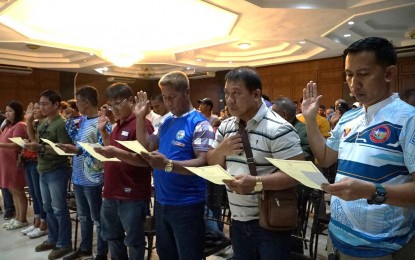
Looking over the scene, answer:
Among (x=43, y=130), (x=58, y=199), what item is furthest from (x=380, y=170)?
(x=43, y=130)

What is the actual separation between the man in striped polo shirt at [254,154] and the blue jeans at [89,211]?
4.80 ft

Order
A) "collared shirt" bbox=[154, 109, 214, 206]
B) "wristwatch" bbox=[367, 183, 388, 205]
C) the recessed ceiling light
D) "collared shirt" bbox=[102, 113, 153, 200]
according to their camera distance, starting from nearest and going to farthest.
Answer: "wristwatch" bbox=[367, 183, 388, 205] → "collared shirt" bbox=[154, 109, 214, 206] → "collared shirt" bbox=[102, 113, 153, 200] → the recessed ceiling light

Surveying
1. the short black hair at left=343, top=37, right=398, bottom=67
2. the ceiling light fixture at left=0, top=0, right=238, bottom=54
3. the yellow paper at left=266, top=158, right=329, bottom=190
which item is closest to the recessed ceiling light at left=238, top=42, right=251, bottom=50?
the ceiling light fixture at left=0, top=0, right=238, bottom=54

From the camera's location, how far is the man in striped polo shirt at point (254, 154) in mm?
1349

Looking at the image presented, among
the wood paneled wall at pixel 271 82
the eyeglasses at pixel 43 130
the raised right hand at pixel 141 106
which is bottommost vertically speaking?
the eyeglasses at pixel 43 130

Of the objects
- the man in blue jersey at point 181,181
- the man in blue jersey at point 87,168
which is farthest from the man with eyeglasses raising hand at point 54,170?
the man in blue jersey at point 181,181

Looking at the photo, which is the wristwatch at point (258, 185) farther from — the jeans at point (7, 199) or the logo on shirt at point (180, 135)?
the jeans at point (7, 199)

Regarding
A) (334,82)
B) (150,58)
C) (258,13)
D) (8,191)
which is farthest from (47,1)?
(334,82)

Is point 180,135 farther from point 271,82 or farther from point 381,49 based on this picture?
point 271,82

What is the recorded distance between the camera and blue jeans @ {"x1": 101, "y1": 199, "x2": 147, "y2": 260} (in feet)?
6.90

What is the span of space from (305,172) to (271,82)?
10281 mm

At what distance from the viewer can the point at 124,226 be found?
2.13 metres

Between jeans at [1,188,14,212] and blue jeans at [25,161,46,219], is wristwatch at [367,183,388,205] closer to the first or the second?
blue jeans at [25,161,46,219]

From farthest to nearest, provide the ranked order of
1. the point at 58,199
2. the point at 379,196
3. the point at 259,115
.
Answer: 1. the point at 58,199
2. the point at 259,115
3. the point at 379,196
